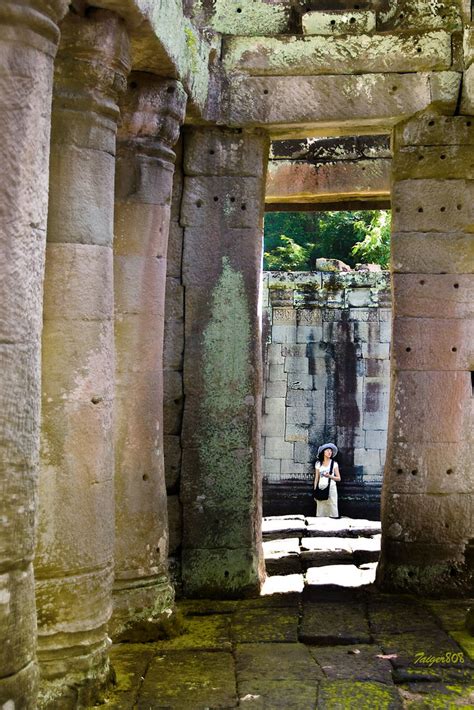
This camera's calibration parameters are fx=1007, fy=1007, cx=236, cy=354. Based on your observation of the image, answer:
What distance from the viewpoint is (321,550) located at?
31.8 feet

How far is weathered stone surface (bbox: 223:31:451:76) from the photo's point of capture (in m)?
7.75

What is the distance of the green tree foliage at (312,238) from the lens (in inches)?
901

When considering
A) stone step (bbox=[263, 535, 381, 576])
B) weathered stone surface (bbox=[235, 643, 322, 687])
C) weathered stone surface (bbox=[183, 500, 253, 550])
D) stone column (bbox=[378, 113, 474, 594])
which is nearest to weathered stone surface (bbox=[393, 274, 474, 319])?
stone column (bbox=[378, 113, 474, 594])

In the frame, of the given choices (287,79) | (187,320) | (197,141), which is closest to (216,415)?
(187,320)

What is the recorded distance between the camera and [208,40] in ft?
25.3

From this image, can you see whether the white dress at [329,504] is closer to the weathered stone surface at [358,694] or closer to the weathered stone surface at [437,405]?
the weathered stone surface at [437,405]

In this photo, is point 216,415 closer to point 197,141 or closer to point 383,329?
point 197,141

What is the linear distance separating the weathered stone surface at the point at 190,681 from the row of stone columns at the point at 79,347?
34cm

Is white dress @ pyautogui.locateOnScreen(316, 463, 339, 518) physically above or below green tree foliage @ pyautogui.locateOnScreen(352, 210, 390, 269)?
below

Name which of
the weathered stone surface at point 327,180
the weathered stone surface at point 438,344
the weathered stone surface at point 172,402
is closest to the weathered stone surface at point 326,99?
the weathered stone surface at point 438,344

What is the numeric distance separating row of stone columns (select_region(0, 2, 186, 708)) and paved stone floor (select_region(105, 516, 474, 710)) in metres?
0.38

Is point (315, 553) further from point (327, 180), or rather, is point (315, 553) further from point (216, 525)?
point (327, 180)

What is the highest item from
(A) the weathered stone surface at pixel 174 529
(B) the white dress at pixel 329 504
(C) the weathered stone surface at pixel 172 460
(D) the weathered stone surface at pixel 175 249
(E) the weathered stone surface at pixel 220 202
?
(E) the weathered stone surface at pixel 220 202

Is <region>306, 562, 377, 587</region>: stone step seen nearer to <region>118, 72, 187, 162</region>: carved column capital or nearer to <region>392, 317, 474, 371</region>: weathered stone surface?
<region>392, 317, 474, 371</region>: weathered stone surface
